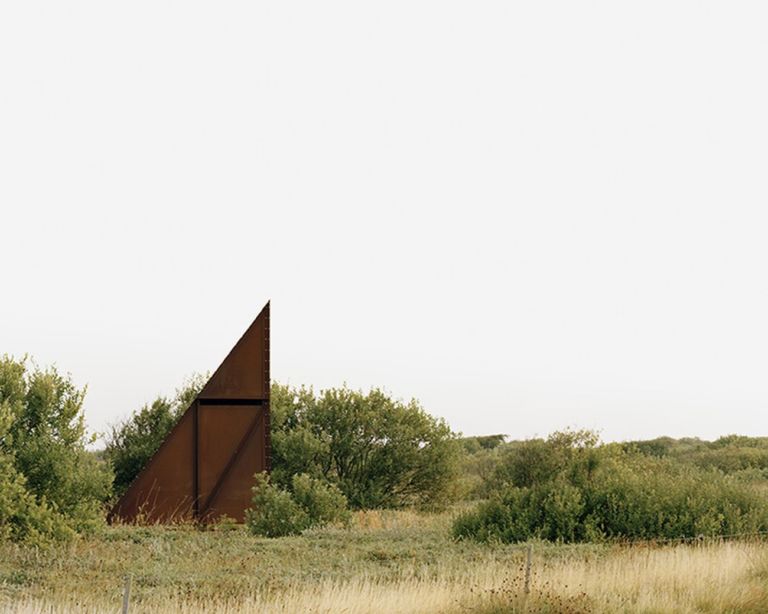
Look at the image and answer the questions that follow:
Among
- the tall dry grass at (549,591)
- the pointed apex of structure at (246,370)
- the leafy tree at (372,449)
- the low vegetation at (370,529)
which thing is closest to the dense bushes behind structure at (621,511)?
the low vegetation at (370,529)

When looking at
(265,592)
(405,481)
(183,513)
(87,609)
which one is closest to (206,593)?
(265,592)

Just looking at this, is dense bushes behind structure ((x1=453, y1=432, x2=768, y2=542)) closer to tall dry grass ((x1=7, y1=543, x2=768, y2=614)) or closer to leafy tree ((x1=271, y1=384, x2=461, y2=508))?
tall dry grass ((x1=7, y1=543, x2=768, y2=614))

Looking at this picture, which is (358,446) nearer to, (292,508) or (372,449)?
(372,449)

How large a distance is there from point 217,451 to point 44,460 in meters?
5.54

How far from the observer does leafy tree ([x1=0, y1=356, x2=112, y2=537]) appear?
65.1ft

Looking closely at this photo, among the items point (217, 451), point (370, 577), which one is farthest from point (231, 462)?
point (370, 577)

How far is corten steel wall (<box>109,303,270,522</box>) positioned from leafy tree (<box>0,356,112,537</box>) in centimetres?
275

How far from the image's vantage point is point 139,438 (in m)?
35.0

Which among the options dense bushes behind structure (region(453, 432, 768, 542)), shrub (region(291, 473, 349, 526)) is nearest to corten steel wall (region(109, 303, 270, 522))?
shrub (region(291, 473, 349, 526))

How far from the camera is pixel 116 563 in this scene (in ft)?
54.0

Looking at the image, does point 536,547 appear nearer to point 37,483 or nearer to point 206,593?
point 206,593

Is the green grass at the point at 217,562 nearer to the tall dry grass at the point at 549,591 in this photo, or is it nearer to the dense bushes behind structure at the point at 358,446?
the tall dry grass at the point at 549,591

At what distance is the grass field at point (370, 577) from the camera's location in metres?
12.5

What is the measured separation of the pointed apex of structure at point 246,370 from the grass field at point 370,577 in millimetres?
6036
